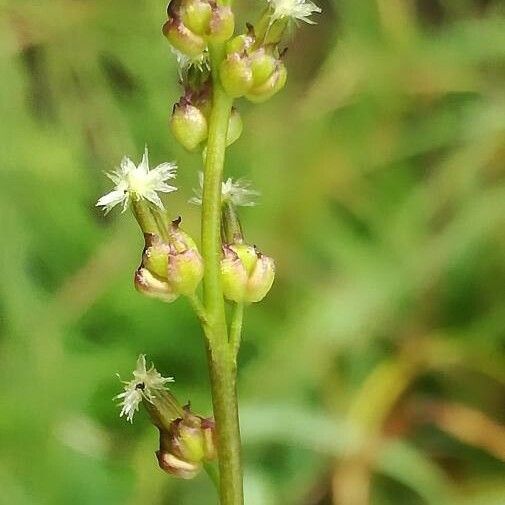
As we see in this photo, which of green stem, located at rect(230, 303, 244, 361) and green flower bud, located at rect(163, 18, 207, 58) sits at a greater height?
green flower bud, located at rect(163, 18, 207, 58)

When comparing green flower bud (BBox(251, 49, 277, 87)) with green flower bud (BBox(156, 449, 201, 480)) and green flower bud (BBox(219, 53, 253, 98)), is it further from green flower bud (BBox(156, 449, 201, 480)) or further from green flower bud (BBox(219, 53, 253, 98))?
green flower bud (BBox(156, 449, 201, 480))

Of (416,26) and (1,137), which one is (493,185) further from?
(1,137)

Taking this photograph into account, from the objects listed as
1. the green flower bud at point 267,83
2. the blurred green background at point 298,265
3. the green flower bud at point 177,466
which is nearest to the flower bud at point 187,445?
the green flower bud at point 177,466

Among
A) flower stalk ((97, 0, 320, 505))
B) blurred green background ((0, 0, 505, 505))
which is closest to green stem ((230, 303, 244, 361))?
flower stalk ((97, 0, 320, 505))

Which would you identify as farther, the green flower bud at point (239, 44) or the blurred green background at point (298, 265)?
the blurred green background at point (298, 265)

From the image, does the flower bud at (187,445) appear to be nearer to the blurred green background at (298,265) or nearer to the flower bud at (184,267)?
the flower bud at (184,267)

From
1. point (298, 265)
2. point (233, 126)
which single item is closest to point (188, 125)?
point (233, 126)

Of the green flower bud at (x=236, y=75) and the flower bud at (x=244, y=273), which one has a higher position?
the green flower bud at (x=236, y=75)
